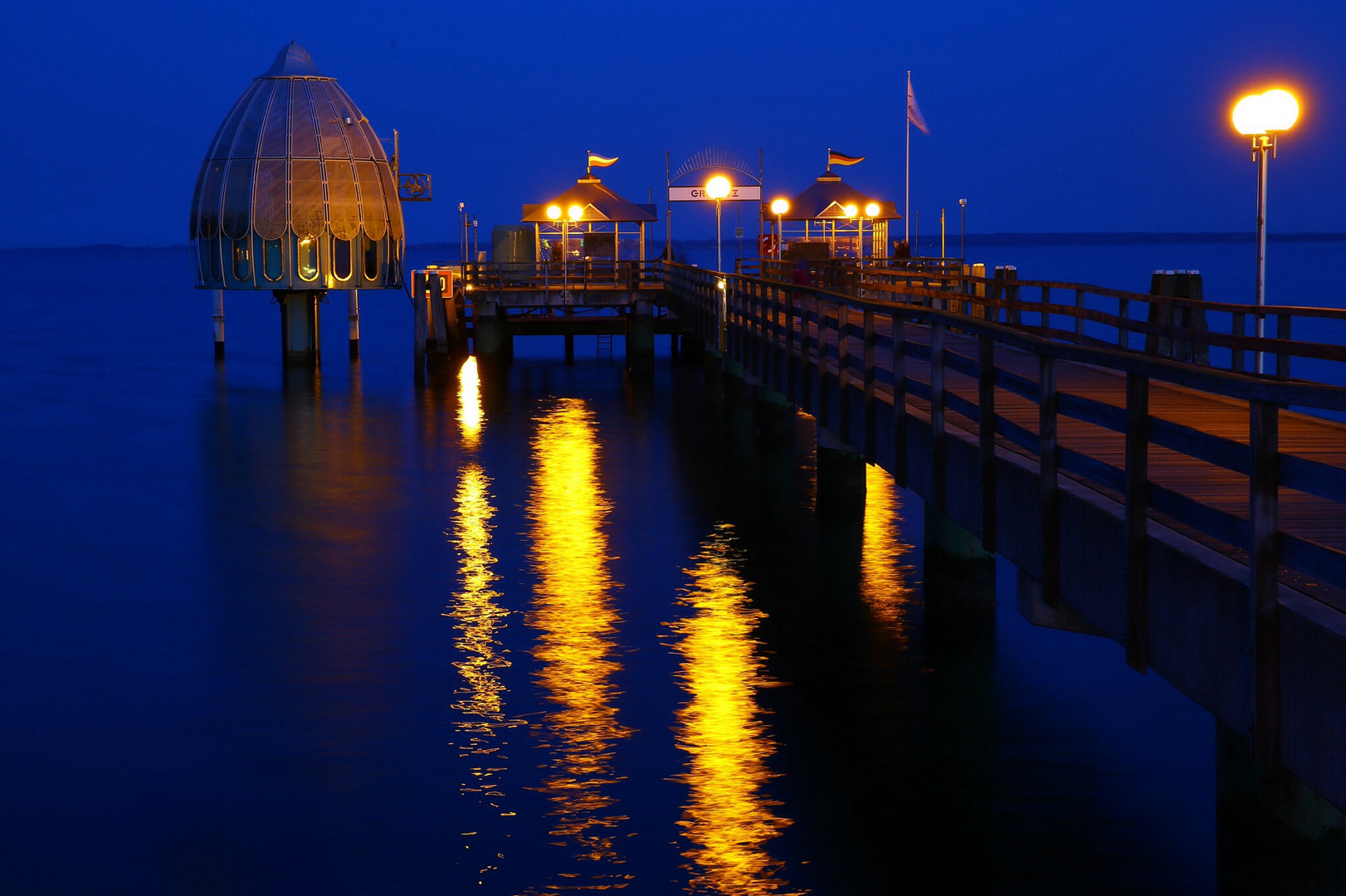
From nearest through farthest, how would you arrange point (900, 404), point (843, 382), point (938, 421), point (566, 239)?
point (938, 421)
point (900, 404)
point (843, 382)
point (566, 239)

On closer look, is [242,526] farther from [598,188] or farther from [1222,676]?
[598,188]

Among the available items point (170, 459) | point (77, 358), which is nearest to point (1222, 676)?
point (170, 459)

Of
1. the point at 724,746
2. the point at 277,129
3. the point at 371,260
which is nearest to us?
the point at 724,746

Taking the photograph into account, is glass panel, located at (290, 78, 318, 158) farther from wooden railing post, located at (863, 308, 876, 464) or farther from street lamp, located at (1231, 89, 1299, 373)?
wooden railing post, located at (863, 308, 876, 464)

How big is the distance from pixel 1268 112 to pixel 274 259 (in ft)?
112

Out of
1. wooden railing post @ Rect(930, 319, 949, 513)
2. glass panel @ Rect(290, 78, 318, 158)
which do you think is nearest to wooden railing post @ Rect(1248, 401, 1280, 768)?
wooden railing post @ Rect(930, 319, 949, 513)

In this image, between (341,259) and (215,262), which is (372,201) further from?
(215,262)

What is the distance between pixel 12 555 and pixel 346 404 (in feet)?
59.5

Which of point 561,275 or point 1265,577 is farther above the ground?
point 561,275

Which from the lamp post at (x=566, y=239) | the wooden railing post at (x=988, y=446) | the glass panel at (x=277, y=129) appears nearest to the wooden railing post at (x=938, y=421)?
the wooden railing post at (x=988, y=446)

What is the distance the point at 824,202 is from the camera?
5109 centimetres

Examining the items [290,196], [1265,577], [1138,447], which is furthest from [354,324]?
[1265,577]

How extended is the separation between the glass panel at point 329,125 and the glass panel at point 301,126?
210 millimetres

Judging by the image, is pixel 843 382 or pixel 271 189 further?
pixel 271 189
